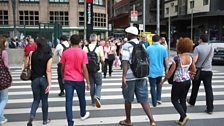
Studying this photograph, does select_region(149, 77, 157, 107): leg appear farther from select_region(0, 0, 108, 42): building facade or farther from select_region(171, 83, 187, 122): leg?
select_region(0, 0, 108, 42): building facade

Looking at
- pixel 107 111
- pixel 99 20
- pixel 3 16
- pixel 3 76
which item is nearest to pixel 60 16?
pixel 99 20

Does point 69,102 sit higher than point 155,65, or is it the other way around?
point 155,65

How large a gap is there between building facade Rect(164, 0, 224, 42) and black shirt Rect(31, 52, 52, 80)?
27.5m

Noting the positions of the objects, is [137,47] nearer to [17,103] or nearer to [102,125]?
[102,125]

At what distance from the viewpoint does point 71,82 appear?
6.15 m

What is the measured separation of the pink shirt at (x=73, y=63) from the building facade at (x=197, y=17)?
27.3m

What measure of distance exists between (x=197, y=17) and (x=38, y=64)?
124ft

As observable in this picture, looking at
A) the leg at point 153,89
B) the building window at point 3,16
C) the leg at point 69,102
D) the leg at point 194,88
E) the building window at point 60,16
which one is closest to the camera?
the leg at point 69,102

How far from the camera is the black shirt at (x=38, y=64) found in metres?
6.18

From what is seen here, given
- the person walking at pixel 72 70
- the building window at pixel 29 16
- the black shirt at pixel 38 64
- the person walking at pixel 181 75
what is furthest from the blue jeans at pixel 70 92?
the building window at pixel 29 16

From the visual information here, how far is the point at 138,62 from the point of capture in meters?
5.95

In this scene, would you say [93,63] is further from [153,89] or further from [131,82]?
[131,82]

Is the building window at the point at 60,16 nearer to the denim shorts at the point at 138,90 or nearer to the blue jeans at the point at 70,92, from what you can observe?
the blue jeans at the point at 70,92

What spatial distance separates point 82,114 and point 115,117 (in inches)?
30.7
